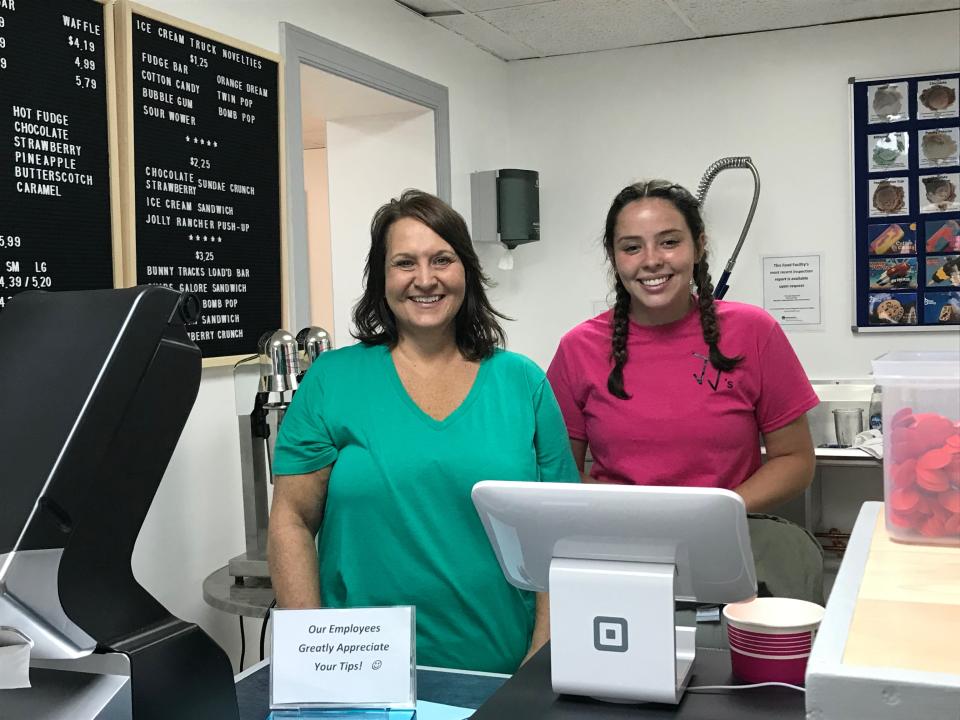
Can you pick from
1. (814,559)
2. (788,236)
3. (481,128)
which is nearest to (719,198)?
(788,236)

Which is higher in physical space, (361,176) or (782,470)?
(361,176)

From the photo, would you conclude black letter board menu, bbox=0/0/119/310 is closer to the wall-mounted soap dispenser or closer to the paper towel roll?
the paper towel roll

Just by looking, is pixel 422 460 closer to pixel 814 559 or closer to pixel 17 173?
pixel 814 559

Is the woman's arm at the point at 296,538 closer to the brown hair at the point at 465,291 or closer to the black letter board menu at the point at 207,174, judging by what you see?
the brown hair at the point at 465,291

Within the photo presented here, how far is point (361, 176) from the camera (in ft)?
12.4

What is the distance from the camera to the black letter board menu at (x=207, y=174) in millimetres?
2264

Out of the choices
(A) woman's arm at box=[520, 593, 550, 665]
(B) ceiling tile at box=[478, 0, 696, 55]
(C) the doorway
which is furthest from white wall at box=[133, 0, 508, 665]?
(A) woman's arm at box=[520, 593, 550, 665]

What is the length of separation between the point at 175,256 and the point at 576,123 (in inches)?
87.9

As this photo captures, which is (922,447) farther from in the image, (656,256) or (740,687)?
(656,256)

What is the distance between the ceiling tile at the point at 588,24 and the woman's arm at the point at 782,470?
1901 mm

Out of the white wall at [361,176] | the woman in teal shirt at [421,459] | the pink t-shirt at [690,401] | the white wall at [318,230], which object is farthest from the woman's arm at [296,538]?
the white wall at [318,230]

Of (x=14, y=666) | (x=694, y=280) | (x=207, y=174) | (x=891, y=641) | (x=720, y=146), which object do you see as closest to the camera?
(x=891, y=641)

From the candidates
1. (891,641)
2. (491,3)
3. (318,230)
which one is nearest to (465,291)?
(891,641)

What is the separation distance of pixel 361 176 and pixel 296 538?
2.33 meters
